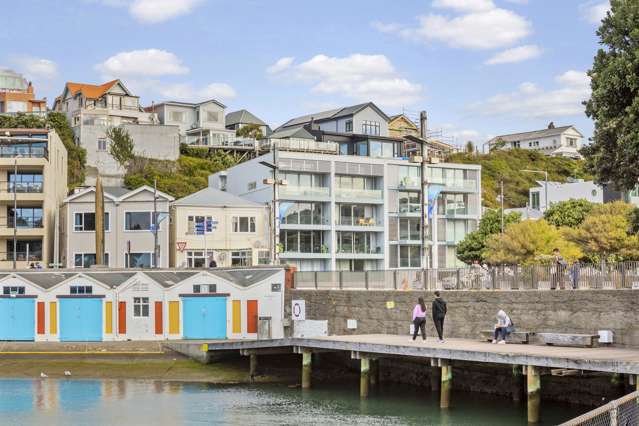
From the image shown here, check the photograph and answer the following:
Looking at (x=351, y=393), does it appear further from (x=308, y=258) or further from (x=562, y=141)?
(x=562, y=141)

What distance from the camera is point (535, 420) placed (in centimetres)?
2936

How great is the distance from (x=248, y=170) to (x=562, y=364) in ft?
171

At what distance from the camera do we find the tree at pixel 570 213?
241ft

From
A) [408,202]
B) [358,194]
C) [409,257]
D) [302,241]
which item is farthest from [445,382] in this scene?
[408,202]

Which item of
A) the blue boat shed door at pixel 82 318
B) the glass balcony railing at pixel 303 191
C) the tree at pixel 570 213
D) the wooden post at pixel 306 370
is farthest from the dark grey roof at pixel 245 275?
the tree at pixel 570 213

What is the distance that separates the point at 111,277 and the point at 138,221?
15849mm

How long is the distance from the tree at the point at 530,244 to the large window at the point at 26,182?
104ft

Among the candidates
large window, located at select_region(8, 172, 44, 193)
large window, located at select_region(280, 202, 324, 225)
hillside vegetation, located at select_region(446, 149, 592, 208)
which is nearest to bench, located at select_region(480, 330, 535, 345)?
large window, located at select_region(280, 202, 324, 225)

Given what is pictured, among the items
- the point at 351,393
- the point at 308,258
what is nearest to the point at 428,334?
the point at 351,393

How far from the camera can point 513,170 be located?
417 feet

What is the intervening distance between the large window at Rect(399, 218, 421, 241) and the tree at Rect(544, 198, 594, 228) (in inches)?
424

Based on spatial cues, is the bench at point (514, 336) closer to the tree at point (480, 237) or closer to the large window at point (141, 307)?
the large window at point (141, 307)

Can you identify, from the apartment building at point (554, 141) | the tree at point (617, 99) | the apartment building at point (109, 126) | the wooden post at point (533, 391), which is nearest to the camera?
the tree at point (617, 99)

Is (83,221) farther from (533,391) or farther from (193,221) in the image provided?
(533,391)
